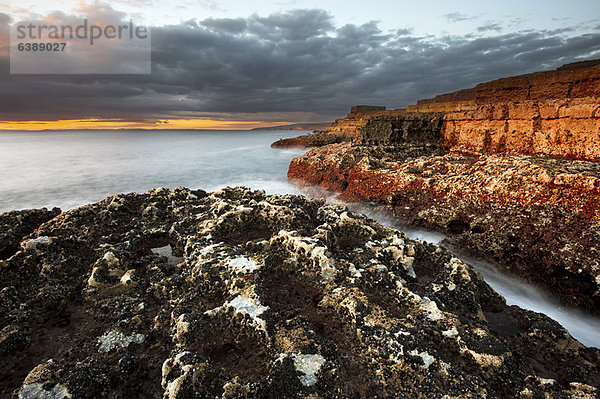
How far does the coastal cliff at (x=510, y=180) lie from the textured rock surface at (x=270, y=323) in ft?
4.97

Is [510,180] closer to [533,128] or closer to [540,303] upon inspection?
[540,303]

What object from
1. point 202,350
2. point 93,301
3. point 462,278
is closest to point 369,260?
point 462,278

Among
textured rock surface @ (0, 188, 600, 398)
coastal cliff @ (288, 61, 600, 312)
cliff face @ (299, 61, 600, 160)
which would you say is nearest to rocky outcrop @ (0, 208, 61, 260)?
textured rock surface @ (0, 188, 600, 398)

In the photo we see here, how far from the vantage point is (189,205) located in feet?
13.4

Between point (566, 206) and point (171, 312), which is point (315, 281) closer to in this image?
point (171, 312)

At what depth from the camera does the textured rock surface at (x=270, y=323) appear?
1581 mm

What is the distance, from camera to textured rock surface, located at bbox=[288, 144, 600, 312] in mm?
3264

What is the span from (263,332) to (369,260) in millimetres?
1257

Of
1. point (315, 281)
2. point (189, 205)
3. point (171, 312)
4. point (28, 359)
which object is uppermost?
point (189, 205)

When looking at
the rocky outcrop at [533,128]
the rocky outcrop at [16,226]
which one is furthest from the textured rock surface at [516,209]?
the rocky outcrop at [16,226]

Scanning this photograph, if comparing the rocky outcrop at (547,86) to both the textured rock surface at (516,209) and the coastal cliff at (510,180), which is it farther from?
the textured rock surface at (516,209)

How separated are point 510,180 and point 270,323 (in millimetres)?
4263

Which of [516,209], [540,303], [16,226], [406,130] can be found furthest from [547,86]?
[16,226]

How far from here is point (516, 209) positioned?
12.9 feet
